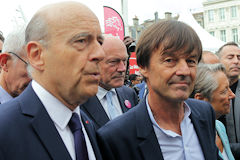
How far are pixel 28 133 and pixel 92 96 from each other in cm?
44

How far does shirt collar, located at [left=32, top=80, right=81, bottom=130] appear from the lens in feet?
4.38

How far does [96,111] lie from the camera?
2535mm

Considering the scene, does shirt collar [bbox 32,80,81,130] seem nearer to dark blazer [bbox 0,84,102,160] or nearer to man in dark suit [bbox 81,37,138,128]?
dark blazer [bbox 0,84,102,160]

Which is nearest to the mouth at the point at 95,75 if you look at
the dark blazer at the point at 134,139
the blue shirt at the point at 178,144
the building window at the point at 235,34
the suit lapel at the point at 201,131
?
the dark blazer at the point at 134,139

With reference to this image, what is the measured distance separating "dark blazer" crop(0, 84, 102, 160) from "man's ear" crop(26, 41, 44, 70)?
0.16 m

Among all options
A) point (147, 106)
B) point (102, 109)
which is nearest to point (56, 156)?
point (147, 106)

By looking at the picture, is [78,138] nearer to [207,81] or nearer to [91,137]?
[91,137]

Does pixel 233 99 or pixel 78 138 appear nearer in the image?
pixel 78 138

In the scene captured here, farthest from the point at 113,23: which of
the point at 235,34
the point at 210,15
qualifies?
the point at 210,15

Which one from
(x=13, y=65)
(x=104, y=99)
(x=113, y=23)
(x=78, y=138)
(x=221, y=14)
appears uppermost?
(x=221, y=14)

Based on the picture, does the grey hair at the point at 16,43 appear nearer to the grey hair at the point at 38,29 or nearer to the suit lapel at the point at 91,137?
the grey hair at the point at 38,29

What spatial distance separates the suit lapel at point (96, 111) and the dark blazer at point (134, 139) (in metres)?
0.70

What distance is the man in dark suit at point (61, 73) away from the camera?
128 cm

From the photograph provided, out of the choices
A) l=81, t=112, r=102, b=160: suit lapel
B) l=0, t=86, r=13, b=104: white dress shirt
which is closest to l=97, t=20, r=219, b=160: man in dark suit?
l=81, t=112, r=102, b=160: suit lapel
